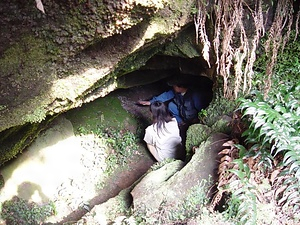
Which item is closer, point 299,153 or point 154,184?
point 299,153

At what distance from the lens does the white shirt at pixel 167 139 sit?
260 inches

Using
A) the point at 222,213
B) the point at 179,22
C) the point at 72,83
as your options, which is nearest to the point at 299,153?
the point at 222,213

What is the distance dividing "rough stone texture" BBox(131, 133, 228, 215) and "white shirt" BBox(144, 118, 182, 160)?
1.71 meters

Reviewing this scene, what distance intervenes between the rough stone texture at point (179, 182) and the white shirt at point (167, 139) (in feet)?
5.62

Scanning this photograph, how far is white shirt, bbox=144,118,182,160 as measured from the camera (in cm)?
659

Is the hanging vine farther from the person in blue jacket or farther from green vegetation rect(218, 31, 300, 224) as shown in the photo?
the person in blue jacket

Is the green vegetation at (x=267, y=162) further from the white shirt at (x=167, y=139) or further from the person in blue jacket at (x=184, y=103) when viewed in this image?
the person in blue jacket at (x=184, y=103)

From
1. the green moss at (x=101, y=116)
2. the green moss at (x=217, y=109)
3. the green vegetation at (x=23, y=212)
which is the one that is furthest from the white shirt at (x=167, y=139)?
the green vegetation at (x=23, y=212)

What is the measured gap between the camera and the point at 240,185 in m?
3.83

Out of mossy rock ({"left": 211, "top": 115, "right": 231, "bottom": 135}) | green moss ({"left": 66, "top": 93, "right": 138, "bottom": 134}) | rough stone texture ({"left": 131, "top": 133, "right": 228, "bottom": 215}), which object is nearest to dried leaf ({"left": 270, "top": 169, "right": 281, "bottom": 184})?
rough stone texture ({"left": 131, "top": 133, "right": 228, "bottom": 215})

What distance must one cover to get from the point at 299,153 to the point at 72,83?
9.74 feet

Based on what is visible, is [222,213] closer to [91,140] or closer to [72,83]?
[72,83]

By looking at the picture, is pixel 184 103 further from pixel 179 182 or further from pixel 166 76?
pixel 179 182

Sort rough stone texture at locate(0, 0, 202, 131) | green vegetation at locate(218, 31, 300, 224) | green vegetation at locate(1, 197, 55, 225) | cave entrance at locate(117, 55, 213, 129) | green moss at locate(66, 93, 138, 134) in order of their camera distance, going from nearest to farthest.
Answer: rough stone texture at locate(0, 0, 202, 131) < green vegetation at locate(218, 31, 300, 224) < green vegetation at locate(1, 197, 55, 225) < cave entrance at locate(117, 55, 213, 129) < green moss at locate(66, 93, 138, 134)
